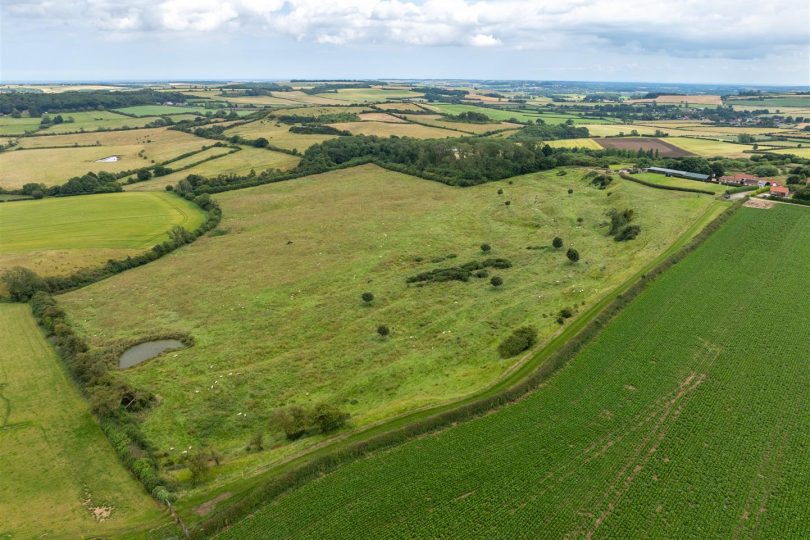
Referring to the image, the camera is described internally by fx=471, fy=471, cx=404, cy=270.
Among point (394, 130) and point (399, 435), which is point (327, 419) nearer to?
point (399, 435)

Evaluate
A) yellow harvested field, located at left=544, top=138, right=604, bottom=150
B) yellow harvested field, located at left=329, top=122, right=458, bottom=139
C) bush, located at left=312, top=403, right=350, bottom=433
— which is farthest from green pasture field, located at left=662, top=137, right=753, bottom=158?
bush, located at left=312, top=403, right=350, bottom=433

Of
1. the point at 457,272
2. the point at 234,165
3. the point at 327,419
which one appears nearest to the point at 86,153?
the point at 234,165

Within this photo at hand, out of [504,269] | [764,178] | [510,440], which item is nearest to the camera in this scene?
[510,440]

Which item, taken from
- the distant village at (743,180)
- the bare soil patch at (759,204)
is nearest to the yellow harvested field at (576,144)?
the distant village at (743,180)

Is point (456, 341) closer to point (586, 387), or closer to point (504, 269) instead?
point (586, 387)

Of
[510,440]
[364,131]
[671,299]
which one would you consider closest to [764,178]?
[671,299]

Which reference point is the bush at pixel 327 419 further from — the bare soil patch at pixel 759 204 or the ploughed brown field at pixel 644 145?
the ploughed brown field at pixel 644 145

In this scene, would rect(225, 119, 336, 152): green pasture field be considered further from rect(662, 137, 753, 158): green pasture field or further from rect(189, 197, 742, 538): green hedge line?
rect(189, 197, 742, 538): green hedge line
